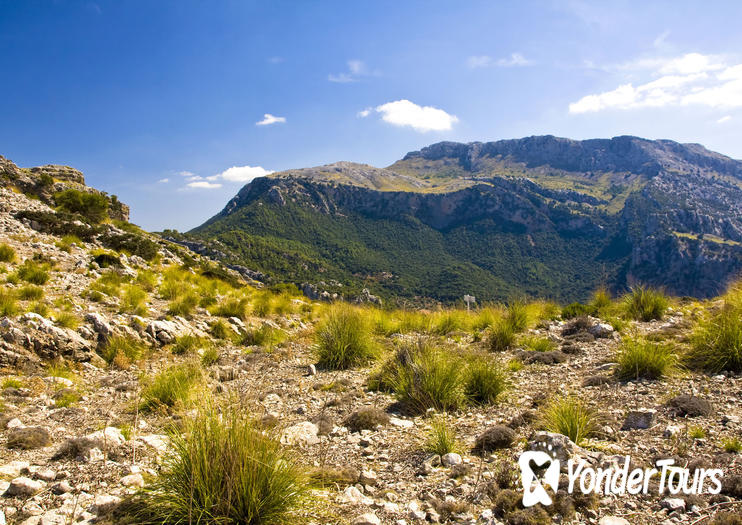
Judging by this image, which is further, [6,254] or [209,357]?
[6,254]

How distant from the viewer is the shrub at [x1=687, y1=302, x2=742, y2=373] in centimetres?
589

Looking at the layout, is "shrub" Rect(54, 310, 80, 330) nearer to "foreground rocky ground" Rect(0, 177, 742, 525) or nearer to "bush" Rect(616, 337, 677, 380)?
"foreground rocky ground" Rect(0, 177, 742, 525)

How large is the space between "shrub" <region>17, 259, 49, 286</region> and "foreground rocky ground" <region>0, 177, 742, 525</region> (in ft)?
2.82

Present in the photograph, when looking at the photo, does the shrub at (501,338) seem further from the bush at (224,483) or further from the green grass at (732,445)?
the bush at (224,483)

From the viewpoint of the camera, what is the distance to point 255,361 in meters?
8.80

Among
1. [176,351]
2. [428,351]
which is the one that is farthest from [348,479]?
[176,351]

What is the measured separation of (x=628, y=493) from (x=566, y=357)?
5475 mm

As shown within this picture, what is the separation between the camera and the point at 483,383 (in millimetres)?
5867

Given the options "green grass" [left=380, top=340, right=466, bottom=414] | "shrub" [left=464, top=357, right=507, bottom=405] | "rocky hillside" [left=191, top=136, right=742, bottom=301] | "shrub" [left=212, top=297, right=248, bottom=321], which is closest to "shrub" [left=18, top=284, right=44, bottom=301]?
"shrub" [left=212, top=297, right=248, bottom=321]

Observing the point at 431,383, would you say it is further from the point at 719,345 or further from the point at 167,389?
the point at 719,345

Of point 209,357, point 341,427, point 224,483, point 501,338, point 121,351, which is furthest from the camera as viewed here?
point 501,338

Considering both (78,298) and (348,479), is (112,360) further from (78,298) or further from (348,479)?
(348,479)

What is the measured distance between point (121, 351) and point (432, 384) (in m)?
7.00

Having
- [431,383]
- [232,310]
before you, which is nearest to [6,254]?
[232,310]
